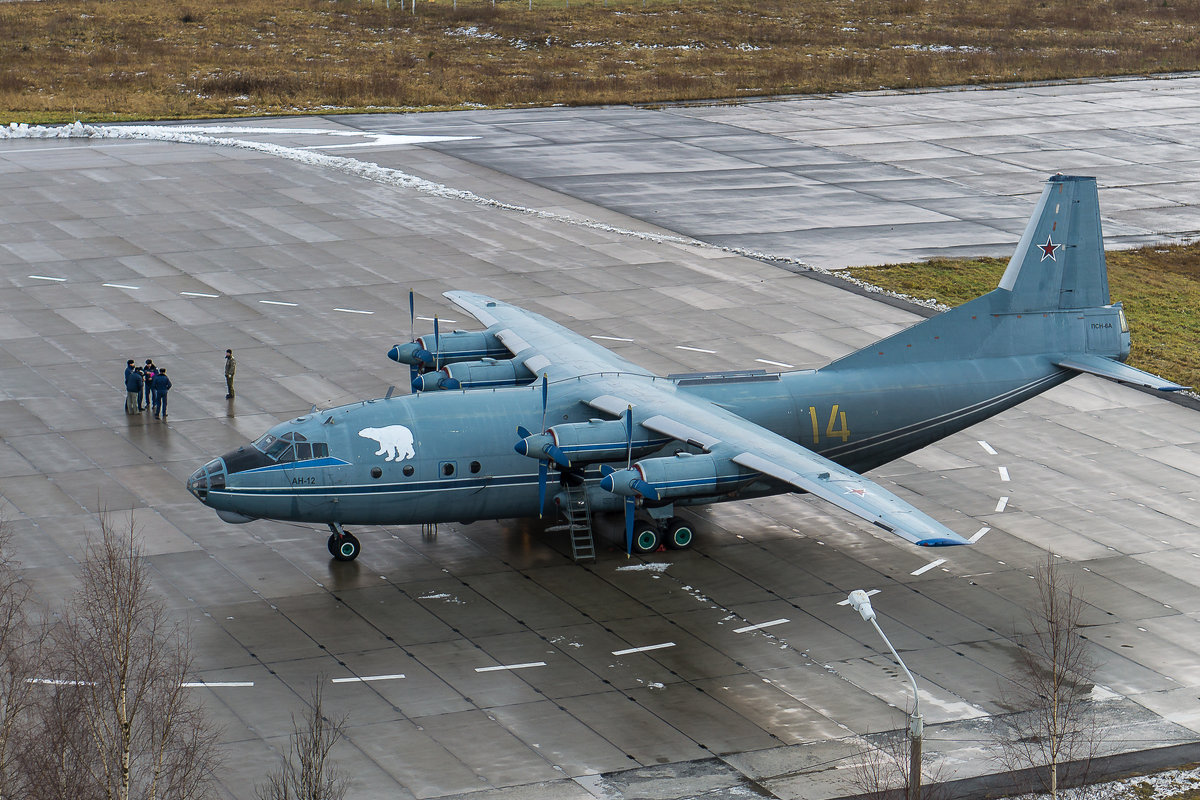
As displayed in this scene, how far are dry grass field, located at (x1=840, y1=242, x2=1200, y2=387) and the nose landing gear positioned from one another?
30.9 meters

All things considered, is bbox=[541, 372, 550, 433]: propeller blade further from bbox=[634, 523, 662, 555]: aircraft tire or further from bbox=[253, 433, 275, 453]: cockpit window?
bbox=[253, 433, 275, 453]: cockpit window

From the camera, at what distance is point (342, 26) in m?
128

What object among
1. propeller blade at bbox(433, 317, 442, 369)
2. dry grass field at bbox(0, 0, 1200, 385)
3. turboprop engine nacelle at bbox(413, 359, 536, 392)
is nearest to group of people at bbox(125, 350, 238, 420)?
propeller blade at bbox(433, 317, 442, 369)

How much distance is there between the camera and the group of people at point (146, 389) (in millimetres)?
45844

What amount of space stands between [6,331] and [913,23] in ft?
336

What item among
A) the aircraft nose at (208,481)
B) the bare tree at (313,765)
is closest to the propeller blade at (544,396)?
the aircraft nose at (208,481)

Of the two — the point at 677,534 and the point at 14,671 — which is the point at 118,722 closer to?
the point at 14,671

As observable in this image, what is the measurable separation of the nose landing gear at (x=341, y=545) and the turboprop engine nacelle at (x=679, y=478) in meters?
7.06

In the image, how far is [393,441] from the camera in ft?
121

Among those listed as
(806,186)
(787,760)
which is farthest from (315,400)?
(806,186)

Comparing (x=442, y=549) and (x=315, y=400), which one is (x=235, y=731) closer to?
(x=442, y=549)

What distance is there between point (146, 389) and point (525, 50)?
3118 inches

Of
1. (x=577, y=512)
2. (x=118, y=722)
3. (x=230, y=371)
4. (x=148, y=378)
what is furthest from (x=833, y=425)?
(x=118, y=722)

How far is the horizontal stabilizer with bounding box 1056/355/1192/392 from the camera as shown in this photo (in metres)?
38.9
